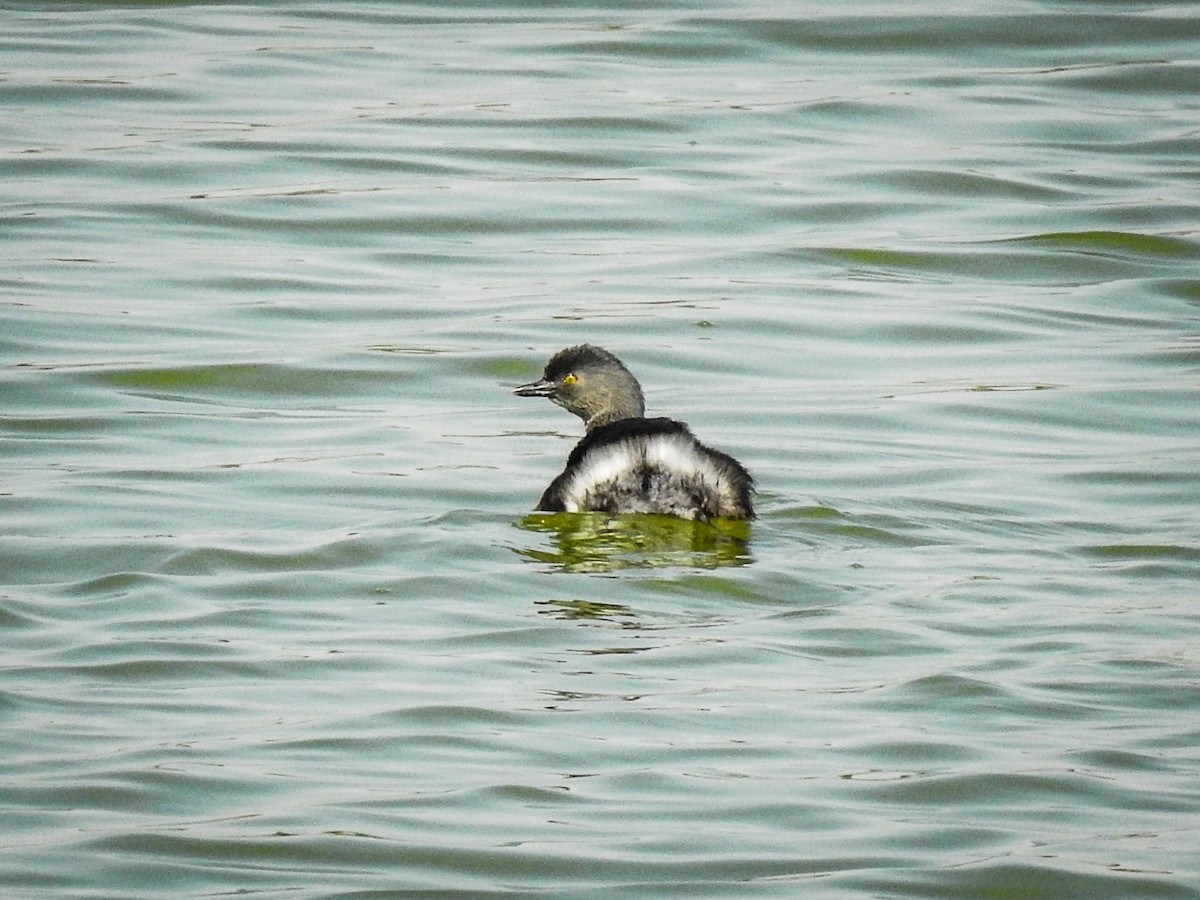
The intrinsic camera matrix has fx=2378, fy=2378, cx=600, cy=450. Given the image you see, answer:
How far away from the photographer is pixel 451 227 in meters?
14.2

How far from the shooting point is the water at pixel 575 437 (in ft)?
18.0

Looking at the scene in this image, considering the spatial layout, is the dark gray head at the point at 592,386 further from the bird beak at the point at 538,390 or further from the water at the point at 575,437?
the water at the point at 575,437

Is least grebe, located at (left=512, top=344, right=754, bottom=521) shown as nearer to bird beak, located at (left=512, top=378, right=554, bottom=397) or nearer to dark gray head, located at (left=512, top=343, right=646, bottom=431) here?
Answer: dark gray head, located at (left=512, top=343, right=646, bottom=431)

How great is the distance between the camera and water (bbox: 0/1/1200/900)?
5484 mm

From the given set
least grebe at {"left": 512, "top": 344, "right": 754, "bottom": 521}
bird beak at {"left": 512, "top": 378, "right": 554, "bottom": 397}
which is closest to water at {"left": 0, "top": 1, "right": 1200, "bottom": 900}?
least grebe at {"left": 512, "top": 344, "right": 754, "bottom": 521}

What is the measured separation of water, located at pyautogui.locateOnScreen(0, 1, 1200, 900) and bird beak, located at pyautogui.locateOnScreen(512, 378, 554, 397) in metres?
0.35

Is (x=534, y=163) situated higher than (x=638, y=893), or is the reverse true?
(x=534, y=163)

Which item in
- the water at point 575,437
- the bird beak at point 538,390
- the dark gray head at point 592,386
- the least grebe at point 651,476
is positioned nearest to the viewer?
the water at point 575,437

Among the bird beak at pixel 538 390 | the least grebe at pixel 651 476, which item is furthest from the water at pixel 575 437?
the bird beak at pixel 538 390

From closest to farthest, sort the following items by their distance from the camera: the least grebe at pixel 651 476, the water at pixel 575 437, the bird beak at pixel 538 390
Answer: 1. the water at pixel 575 437
2. the least grebe at pixel 651 476
3. the bird beak at pixel 538 390

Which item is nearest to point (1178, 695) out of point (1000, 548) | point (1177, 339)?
point (1000, 548)

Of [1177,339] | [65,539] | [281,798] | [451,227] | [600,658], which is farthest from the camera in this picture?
[451,227]

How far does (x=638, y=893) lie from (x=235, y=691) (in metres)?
1.72

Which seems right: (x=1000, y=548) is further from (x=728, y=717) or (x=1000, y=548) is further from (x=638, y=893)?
(x=638, y=893)
